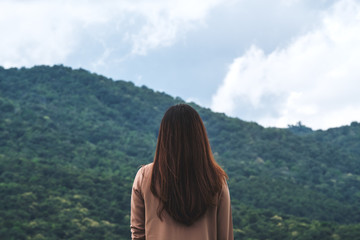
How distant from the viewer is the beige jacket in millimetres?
2076

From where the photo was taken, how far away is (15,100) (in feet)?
170

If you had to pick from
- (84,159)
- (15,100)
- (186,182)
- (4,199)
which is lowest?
(186,182)

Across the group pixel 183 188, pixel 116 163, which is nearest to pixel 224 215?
pixel 183 188

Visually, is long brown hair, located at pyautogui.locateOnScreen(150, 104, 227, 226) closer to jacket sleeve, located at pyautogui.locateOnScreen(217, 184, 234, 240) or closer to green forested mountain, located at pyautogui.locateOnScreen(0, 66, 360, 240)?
jacket sleeve, located at pyautogui.locateOnScreen(217, 184, 234, 240)

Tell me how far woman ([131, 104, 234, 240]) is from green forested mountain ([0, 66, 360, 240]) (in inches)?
912

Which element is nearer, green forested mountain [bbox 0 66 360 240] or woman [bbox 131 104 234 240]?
woman [bbox 131 104 234 240]

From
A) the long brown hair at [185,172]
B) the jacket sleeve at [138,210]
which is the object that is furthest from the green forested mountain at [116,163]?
the long brown hair at [185,172]

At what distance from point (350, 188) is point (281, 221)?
1275 centimetres

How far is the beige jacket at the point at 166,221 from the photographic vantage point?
2076 mm

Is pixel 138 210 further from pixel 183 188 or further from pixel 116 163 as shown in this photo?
pixel 116 163

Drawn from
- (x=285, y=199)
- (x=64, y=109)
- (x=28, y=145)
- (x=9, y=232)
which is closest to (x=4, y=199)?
(x=9, y=232)

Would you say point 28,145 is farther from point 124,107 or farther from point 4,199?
point 124,107

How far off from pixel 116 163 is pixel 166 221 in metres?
39.2

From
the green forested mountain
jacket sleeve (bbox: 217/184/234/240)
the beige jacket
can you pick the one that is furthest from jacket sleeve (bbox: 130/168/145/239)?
the green forested mountain
